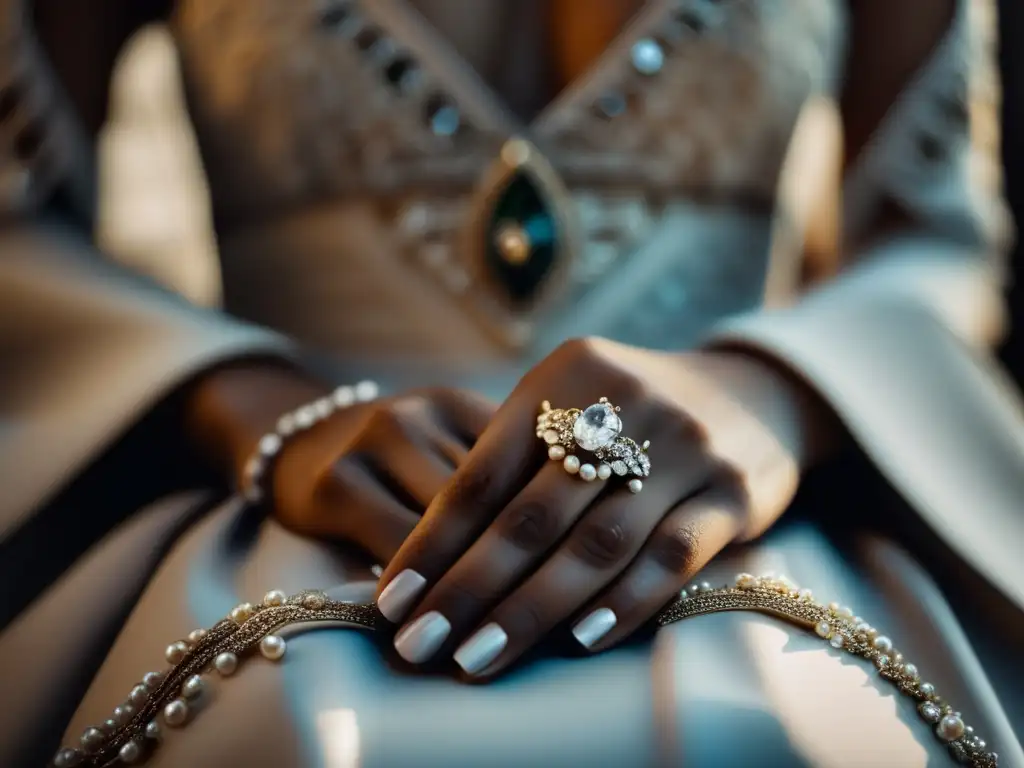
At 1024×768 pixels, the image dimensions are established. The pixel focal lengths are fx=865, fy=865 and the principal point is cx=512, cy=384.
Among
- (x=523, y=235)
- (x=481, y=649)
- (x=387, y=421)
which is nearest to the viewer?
(x=481, y=649)

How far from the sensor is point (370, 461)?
0.47 m

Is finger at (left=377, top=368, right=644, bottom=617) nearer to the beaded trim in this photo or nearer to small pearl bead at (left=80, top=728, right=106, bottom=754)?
the beaded trim

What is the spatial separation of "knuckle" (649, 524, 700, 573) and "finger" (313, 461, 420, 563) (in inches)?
4.8

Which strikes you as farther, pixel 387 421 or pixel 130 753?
pixel 387 421

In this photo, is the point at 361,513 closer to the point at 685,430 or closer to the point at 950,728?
the point at 685,430

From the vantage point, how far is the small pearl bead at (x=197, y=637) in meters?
0.39

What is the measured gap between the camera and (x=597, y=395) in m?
0.42

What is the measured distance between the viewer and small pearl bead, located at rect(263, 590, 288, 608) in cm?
40

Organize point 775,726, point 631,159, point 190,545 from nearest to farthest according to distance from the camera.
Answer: point 775,726 < point 190,545 < point 631,159

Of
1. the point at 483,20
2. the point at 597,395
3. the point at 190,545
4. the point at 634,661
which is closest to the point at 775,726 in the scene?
the point at 634,661

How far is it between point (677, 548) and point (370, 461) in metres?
0.17

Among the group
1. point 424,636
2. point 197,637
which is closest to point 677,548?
point 424,636

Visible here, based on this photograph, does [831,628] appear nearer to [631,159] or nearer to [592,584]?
[592,584]

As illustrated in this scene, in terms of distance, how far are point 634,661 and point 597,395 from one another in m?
0.12
